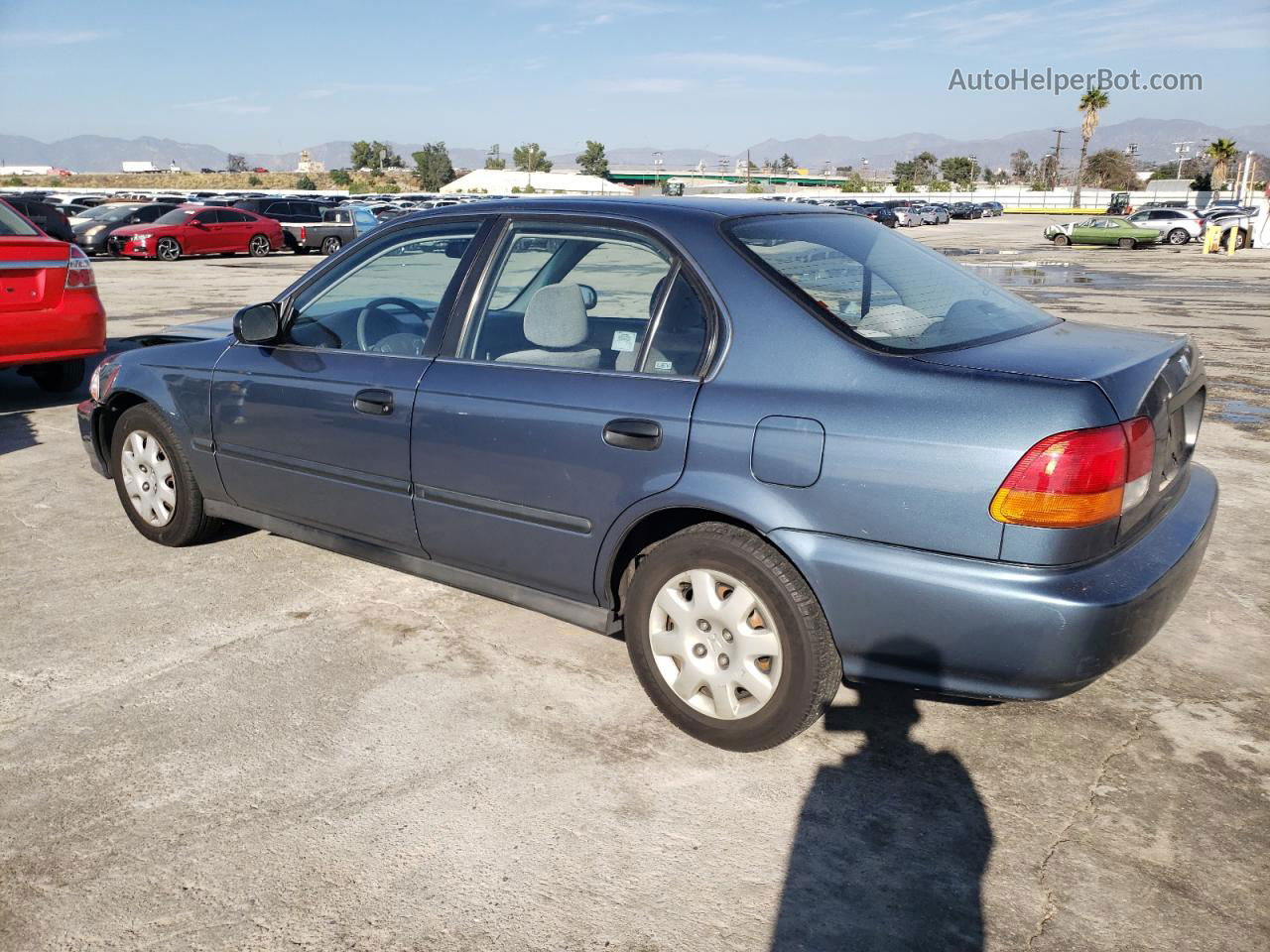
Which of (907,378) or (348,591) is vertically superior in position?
(907,378)

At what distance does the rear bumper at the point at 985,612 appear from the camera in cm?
266

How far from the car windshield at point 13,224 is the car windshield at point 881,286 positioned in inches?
259

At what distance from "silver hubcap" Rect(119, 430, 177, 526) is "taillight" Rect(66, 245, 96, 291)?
348 cm

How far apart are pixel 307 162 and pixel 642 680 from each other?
513 feet

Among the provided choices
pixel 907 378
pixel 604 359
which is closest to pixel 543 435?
pixel 604 359

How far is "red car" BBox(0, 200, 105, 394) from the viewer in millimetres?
7484

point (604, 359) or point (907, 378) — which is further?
point (604, 359)

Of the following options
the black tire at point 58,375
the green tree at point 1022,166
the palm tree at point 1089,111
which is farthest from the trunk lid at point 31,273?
the green tree at point 1022,166

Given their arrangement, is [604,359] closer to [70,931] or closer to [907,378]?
[907,378]

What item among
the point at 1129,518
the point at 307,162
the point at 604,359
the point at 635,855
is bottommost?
the point at 635,855

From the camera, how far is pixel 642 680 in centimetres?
338

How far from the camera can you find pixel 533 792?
302 cm

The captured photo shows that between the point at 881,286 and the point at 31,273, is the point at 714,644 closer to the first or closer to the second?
the point at 881,286

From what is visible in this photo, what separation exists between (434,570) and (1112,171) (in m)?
127
